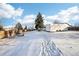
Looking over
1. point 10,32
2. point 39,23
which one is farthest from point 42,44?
point 10,32

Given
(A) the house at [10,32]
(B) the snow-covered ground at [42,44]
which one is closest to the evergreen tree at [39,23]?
(B) the snow-covered ground at [42,44]

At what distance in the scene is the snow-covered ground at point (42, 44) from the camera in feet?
5.78

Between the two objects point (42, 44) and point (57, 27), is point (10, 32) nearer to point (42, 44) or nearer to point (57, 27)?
point (42, 44)

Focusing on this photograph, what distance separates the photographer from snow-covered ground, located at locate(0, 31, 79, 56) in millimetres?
1761

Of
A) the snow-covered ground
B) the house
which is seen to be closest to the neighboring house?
the snow-covered ground

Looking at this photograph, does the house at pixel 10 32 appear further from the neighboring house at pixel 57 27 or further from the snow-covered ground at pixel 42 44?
the neighboring house at pixel 57 27

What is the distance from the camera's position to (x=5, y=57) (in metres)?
1.77

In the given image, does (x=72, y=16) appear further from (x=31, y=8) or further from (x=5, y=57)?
(x=5, y=57)

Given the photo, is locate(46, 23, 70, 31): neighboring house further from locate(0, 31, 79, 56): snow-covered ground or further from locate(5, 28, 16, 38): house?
locate(5, 28, 16, 38): house

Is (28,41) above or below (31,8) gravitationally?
below

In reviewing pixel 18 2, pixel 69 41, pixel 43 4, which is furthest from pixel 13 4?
pixel 69 41

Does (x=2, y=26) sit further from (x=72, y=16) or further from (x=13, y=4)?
(x=72, y=16)

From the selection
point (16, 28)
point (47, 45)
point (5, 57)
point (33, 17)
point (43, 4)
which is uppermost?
point (43, 4)

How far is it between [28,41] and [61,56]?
0.38 m
